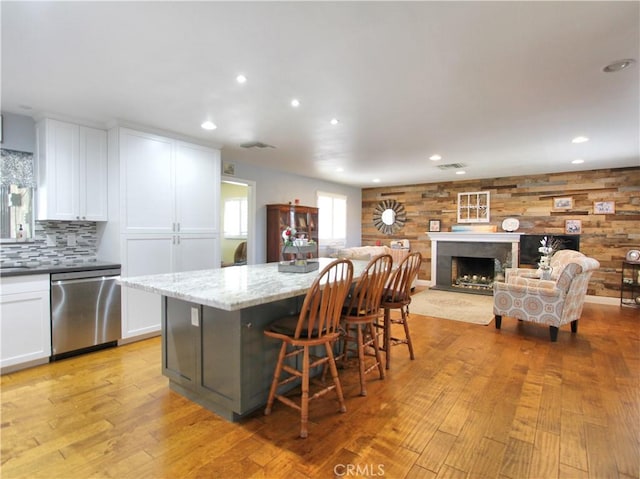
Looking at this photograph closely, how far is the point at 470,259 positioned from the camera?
7.21 meters

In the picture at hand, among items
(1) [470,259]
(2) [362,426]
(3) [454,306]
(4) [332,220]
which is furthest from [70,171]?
(1) [470,259]

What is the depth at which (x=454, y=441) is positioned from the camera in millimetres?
1963

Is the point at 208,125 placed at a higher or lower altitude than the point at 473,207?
higher

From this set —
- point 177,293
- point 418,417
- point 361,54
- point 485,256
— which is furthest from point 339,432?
point 485,256

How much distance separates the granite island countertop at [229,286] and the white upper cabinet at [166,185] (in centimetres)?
145

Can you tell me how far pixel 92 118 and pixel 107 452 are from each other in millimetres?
3033

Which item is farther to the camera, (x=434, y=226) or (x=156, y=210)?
(x=434, y=226)

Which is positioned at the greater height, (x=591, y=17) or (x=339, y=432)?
(x=591, y=17)

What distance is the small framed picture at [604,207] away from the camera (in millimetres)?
5789

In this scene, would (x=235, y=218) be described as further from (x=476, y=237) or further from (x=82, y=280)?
(x=476, y=237)

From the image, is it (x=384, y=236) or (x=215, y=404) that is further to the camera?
(x=384, y=236)

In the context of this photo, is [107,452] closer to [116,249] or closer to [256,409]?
[256,409]

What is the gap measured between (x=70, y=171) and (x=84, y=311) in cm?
141

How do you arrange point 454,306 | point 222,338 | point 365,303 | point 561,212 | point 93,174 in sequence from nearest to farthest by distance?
point 222,338
point 365,303
point 93,174
point 454,306
point 561,212
